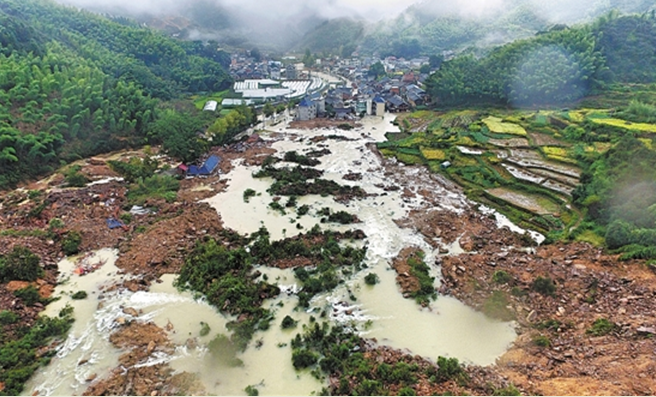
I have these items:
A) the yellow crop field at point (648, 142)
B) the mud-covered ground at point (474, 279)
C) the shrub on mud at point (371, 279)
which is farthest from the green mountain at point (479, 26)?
the shrub on mud at point (371, 279)

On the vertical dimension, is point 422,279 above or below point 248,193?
below

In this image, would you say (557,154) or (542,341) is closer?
(542,341)

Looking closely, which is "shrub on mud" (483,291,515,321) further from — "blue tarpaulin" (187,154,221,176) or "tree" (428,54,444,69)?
"tree" (428,54,444,69)

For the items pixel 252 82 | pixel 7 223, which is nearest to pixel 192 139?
pixel 7 223

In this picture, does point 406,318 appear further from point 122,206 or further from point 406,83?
point 406,83

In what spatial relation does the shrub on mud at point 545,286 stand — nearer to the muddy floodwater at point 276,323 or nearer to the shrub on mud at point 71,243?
the muddy floodwater at point 276,323

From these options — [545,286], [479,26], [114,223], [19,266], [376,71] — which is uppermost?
[479,26]

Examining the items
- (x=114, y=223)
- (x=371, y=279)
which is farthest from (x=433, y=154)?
(x=114, y=223)

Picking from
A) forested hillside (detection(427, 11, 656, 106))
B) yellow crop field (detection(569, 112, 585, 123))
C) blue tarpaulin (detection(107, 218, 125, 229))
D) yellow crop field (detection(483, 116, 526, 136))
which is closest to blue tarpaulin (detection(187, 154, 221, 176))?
blue tarpaulin (detection(107, 218, 125, 229))

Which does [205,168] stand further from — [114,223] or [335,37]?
[335,37]
